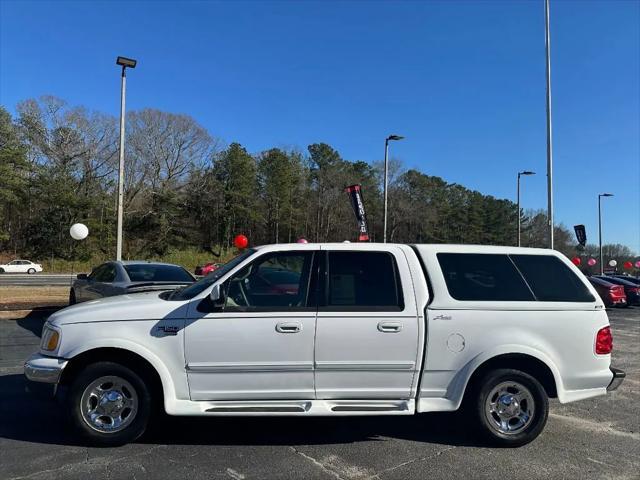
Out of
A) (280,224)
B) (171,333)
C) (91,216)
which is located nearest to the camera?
(171,333)

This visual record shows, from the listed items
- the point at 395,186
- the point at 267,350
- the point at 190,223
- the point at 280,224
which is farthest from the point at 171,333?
the point at 395,186

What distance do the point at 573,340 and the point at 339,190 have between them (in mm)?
62335

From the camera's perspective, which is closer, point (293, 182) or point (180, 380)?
point (180, 380)

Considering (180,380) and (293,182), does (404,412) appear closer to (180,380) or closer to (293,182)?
(180,380)

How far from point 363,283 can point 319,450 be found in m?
1.56

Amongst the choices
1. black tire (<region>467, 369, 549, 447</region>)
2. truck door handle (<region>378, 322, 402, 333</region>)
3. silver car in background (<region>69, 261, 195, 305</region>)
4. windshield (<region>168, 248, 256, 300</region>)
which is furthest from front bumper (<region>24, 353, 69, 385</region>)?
silver car in background (<region>69, 261, 195, 305</region>)

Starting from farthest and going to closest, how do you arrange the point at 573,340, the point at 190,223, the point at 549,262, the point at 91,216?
1. the point at 190,223
2. the point at 91,216
3. the point at 549,262
4. the point at 573,340

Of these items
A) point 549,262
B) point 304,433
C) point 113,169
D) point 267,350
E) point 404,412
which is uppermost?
point 113,169

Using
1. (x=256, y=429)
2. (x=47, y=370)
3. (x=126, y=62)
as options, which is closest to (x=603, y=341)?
(x=256, y=429)

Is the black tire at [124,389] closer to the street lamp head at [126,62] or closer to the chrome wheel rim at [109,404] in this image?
the chrome wheel rim at [109,404]

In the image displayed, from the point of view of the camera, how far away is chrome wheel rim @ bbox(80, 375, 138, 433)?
462cm

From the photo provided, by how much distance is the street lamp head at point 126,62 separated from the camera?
17.8m

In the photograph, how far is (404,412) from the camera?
4.72 meters

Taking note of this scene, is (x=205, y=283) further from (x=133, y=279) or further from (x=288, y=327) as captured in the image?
(x=133, y=279)
